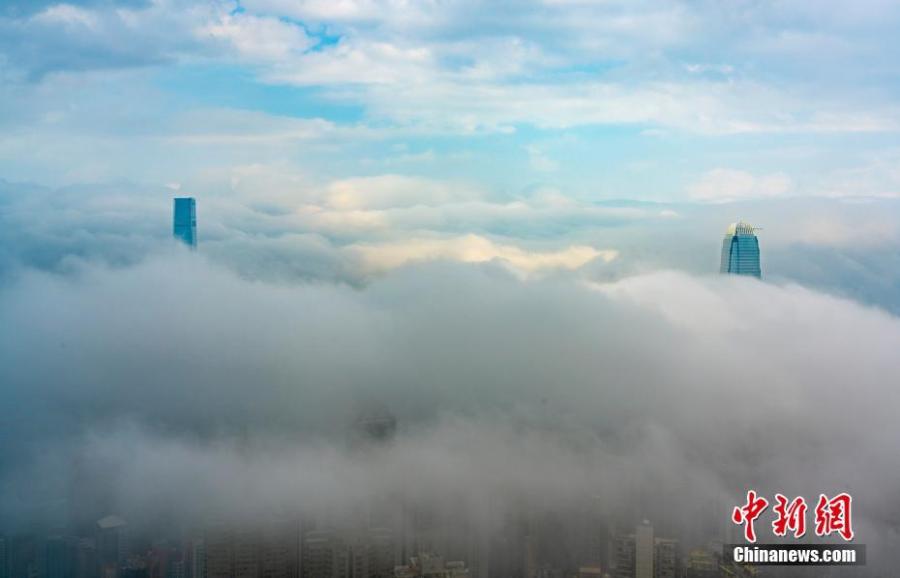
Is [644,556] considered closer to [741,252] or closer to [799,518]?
[799,518]

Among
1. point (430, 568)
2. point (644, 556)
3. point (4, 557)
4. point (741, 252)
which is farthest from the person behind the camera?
point (741, 252)

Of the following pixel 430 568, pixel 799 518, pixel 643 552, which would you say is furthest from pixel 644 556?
pixel 430 568

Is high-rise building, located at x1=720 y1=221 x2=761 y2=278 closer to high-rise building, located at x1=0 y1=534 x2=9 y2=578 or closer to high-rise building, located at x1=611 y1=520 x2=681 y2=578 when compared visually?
high-rise building, located at x1=611 y1=520 x2=681 y2=578

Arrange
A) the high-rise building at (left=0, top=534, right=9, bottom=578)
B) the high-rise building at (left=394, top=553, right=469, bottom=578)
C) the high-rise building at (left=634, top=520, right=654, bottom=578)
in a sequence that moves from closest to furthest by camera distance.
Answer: the high-rise building at (left=0, top=534, right=9, bottom=578) → the high-rise building at (left=394, top=553, right=469, bottom=578) → the high-rise building at (left=634, top=520, right=654, bottom=578)

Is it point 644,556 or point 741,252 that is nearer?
point 644,556

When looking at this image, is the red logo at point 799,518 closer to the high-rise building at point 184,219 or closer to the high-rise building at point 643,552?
the high-rise building at point 643,552

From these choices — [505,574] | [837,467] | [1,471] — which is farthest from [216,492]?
[837,467]

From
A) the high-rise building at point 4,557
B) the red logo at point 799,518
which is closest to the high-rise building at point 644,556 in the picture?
the red logo at point 799,518

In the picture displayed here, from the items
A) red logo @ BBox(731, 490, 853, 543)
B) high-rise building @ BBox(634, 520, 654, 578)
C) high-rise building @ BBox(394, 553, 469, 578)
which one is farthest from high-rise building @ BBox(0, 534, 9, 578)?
red logo @ BBox(731, 490, 853, 543)

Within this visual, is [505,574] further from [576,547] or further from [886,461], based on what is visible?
[886,461]
